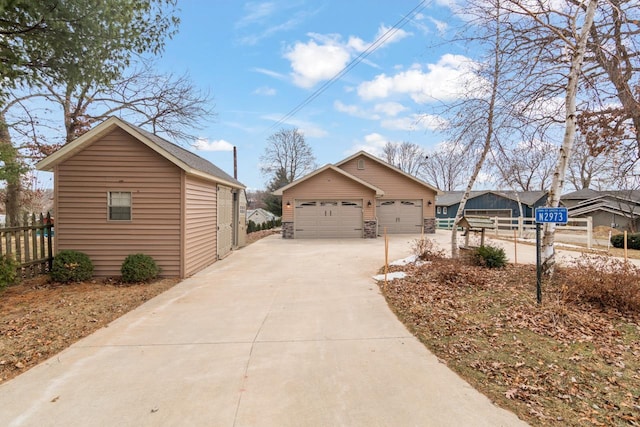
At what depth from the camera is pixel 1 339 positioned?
4.17 metres

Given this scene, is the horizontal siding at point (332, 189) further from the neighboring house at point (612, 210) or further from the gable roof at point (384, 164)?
the neighboring house at point (612, 210)

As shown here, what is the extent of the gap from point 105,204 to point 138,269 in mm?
1914

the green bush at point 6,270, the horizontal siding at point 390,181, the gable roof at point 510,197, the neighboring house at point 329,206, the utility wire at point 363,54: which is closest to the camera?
the green bush at point 6,270

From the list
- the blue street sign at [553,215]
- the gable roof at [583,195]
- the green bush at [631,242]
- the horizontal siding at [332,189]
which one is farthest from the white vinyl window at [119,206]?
the gable roof at [583,195]

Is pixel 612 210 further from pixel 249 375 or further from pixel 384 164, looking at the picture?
pixel 249 375

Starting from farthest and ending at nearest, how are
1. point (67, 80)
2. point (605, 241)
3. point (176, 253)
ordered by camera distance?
point (605, 241), point (176, 253), point (67, 80)

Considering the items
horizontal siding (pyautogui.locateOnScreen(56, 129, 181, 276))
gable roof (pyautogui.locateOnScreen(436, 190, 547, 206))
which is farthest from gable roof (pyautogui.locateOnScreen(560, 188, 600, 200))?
horizontal siding (pyautogui.locateOnScreen(56, 129, 181, 276))

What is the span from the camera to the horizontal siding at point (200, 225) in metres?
8.21

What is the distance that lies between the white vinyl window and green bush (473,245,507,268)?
8.97 m

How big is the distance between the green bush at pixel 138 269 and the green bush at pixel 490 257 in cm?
814

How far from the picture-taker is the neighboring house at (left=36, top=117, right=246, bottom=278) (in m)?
7.66

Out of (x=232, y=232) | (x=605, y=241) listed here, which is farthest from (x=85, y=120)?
(x=605, y=241)

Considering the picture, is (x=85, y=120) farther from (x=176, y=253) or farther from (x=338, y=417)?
(x=338, y=417)

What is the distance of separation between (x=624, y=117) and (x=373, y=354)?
10399 mm
